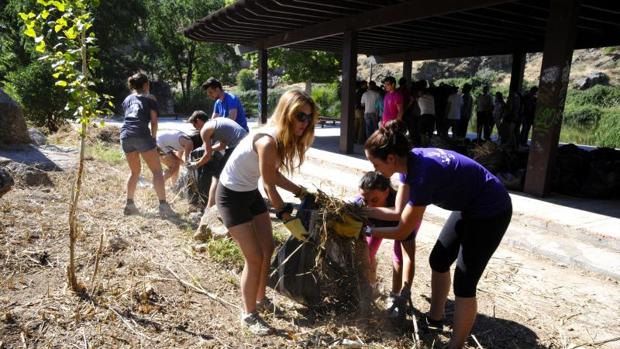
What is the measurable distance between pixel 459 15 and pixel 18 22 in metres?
20.3

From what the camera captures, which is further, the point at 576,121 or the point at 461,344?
the point at 576,121

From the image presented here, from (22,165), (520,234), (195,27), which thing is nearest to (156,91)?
(195,27)

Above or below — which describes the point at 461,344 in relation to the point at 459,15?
below

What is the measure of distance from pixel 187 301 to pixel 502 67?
175 ft

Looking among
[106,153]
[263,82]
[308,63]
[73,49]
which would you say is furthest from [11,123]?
[308,63]

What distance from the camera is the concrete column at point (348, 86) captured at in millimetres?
8828

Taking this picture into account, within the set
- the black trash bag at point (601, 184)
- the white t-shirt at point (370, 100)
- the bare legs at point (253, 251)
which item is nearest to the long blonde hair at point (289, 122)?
the bare legs at point (253, 251)

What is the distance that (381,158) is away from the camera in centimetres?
239

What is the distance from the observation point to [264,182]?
248 centimetres

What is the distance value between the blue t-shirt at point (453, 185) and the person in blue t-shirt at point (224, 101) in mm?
3247

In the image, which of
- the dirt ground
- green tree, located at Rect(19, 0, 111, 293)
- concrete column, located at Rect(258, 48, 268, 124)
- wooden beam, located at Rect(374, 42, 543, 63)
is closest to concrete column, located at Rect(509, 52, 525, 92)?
wooden beam, located at Rect(374, 42, 543, 63)

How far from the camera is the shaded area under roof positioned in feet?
24.2

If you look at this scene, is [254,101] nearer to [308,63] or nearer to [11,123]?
[308,63]

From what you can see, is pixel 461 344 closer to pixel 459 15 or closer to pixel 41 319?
pixel 41 319
